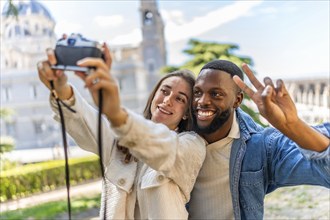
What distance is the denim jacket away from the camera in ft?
2.95

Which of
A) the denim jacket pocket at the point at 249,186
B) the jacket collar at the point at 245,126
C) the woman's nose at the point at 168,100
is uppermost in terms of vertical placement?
the woman's nose at the point at 168,100

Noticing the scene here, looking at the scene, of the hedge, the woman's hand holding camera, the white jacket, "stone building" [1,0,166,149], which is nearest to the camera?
the woman's hand holding camera

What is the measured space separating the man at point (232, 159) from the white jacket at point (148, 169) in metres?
0.08

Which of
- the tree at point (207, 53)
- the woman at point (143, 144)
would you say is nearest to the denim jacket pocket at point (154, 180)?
the woman at point (143, 144)

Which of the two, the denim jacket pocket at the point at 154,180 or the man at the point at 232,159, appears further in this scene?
the man at the point at 232,159

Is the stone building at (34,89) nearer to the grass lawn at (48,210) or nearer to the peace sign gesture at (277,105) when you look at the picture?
the grass lawn at (48,210)

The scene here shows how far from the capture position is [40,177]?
7215 mm

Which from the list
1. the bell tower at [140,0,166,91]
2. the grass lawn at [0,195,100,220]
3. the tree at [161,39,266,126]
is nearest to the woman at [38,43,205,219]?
the grass lawn at [0,195,100,220]

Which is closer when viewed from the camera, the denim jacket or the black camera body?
the black camera body

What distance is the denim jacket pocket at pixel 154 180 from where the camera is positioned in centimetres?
79

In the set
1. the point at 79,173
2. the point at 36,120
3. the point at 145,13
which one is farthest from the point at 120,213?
the point at 145,13

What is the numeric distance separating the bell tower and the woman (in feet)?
45.2

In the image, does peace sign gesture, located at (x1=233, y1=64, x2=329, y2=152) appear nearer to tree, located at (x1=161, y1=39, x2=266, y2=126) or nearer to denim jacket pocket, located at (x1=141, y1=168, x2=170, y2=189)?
denim jacket pocket, located at (x1=141, y1=168, x2=170, y2=189)

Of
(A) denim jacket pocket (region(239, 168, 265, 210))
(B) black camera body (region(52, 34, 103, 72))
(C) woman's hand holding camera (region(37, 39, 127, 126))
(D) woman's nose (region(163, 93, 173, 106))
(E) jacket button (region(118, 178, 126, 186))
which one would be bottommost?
(A) denim jacket pocket (region(239, 168, 265, 210))
